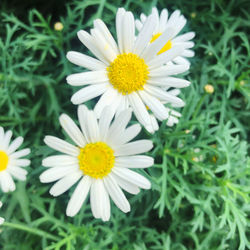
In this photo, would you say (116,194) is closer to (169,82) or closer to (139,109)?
(139,109)

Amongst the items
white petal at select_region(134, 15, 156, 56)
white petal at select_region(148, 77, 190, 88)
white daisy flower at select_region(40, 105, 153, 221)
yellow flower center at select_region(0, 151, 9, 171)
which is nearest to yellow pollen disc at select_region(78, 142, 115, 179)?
white daisy flower at select_region(40, 105, 153, 221)

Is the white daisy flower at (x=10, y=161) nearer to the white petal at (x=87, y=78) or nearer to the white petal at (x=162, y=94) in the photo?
the white petal at (x=87, y=78)

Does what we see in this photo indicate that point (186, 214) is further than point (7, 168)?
Yes

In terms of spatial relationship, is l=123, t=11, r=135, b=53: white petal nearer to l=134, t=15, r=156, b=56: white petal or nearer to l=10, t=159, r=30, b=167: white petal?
Answer: l=134, t=15, r=156, b=56: white petal

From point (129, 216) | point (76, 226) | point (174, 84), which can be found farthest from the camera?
point (129, 216)

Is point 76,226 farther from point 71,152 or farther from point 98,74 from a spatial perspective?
point 98,74

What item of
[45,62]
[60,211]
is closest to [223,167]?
[60,211]

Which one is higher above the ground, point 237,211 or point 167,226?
point 237,211
